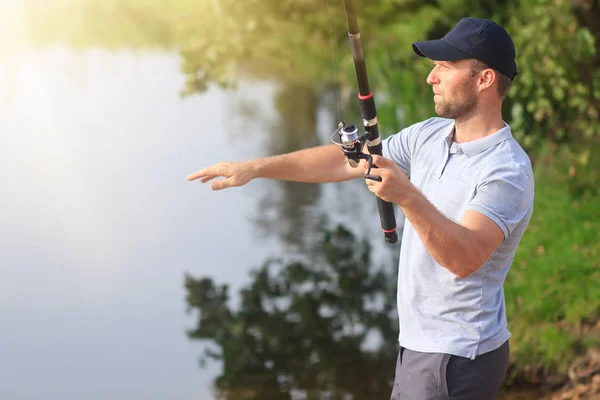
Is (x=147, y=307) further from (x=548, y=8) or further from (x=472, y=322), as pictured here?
(x=472, y=322)

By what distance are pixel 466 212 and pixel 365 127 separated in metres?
0.38

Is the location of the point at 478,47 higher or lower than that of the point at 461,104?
higher

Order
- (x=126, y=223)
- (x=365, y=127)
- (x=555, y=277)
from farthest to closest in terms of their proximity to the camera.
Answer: (x=126, y=223) → (x=555, y=277) → (x=365, y=127)

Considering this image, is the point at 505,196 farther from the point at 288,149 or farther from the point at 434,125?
the point at 288,149

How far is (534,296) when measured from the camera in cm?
493

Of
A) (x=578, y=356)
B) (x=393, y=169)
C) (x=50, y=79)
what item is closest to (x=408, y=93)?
(x=578, y=356)

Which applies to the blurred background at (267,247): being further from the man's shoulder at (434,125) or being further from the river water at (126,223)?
the man's shoulder at (434,125)

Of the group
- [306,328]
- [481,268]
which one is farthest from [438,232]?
[306,328]

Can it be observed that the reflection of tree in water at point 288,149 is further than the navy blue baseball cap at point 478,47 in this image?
Yes

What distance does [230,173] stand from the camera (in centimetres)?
241

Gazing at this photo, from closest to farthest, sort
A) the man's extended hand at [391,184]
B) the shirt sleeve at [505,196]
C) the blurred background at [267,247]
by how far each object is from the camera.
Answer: the man's extended hand at [391,184] < the shirt sleeve at [505,196] < the blurred background at [267,247]

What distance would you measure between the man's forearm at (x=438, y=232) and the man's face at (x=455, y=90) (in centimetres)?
35

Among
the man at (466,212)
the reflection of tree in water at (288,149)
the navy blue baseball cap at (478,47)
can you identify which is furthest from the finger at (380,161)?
the reflection of tree in water at (288,149)

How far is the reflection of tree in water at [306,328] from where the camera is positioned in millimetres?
5234
